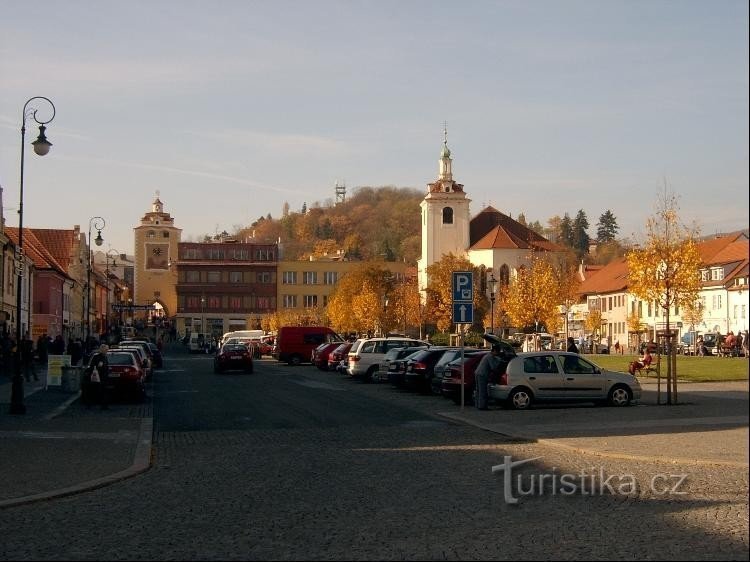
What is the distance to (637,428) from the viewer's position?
20359 millimetres

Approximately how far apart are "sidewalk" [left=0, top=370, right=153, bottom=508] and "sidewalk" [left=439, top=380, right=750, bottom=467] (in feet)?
23.8

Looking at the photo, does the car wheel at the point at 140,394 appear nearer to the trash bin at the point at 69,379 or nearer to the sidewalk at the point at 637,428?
the trash bin at the point at 69,379

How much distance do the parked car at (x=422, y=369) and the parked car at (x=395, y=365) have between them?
53cm

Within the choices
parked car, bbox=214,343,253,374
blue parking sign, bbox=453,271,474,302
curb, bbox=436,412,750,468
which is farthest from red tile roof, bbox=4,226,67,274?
curb, bbox=436,412,750,468

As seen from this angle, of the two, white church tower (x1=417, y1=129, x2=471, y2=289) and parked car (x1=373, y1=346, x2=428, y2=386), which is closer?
parked car (x1=373, y1=346, x2=428, y2=386)

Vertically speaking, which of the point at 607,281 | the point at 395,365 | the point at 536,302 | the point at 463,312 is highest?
the point at 607,281

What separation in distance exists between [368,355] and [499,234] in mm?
84944

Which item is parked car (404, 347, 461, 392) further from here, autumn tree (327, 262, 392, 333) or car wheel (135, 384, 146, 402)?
autumn tree (327, 262, 392, 333)

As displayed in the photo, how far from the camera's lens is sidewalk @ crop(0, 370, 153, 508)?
1387 centimetres

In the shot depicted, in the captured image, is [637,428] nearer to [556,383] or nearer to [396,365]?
[556,383]

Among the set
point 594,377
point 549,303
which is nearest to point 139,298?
point 549,303

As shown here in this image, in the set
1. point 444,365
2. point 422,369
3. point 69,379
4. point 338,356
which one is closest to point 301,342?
point 338,356

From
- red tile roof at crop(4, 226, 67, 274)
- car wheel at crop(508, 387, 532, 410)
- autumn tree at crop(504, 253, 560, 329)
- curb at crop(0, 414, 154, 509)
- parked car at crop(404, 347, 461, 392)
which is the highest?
red tile roof at crop(4, 226, 67, 274)

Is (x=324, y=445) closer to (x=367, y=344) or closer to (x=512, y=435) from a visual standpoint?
(x=512, y=435)
